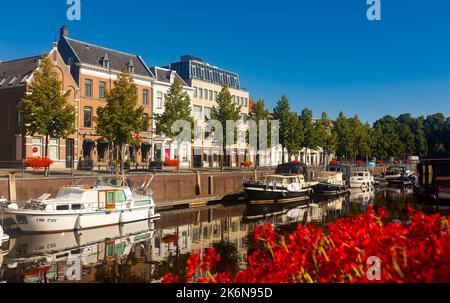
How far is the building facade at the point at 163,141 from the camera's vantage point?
60.7m

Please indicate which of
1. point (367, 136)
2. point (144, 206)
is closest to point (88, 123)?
point (144, 206)

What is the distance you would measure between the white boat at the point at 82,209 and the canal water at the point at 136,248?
0.66 m

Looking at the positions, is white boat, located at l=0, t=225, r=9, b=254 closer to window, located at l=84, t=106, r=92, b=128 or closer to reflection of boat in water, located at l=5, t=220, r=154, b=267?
reflection of boat in water, located at l=5, t=220, r=154, b=267

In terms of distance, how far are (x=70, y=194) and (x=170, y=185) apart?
537 inches

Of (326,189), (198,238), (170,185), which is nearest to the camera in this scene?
(198,238)

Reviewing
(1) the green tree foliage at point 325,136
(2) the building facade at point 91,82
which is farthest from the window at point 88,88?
(1) the green tree foliage at point 325,136

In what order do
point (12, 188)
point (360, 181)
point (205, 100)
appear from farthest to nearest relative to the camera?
point (205, 100), point (360, 181), point (12, 188)

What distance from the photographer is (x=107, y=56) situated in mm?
55344

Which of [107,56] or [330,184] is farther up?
[107,56]

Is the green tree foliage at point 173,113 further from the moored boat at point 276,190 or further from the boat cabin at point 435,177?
the boat cabin at point 435,177

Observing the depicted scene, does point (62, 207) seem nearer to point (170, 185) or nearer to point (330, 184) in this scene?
point (170, 185)

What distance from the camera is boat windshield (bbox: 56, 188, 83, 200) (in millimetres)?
28462

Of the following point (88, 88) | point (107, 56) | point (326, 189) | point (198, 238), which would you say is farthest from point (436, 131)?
point (198, 238)
